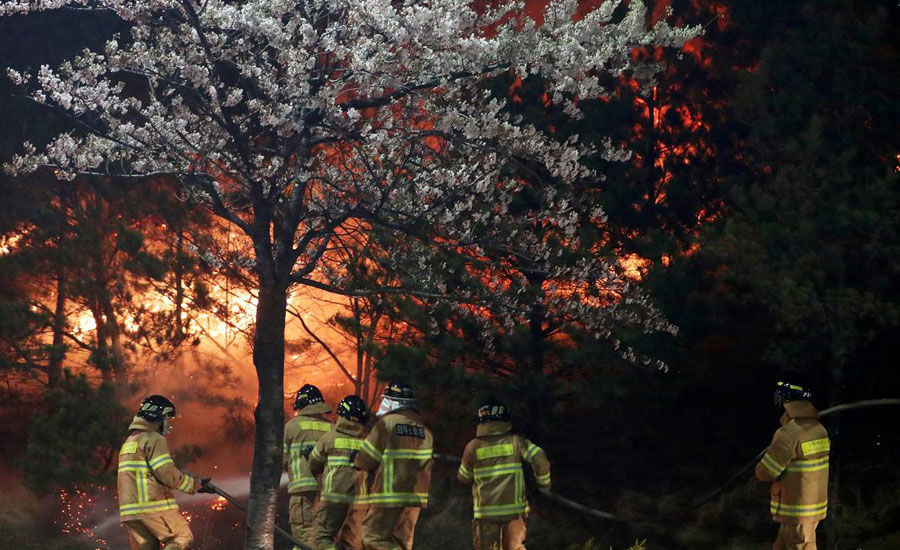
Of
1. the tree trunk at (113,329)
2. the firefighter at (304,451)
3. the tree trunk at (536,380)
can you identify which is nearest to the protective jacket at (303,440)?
the firefighter at (304,451)

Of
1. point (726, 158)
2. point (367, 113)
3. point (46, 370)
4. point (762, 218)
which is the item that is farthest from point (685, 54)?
point (46, 370)

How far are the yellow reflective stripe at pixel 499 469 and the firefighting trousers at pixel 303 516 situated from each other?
248 cm

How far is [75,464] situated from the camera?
48.1 ft

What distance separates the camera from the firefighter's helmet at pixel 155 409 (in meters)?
8.41

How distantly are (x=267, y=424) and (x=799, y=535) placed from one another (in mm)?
5445

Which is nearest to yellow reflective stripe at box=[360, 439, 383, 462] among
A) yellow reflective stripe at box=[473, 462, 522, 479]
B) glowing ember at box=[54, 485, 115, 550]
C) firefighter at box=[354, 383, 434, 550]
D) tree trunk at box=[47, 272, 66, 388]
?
firefighter at box=[354, 383, 434, 550]

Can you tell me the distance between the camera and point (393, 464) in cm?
861

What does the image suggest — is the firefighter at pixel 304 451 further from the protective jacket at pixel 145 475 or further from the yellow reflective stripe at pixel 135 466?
the yellow reflective stripe at pixel 135 466

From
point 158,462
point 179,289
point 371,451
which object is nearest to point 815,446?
point 371,451

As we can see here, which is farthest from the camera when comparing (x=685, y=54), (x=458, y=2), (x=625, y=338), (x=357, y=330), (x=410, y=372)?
(x=357, y=330)

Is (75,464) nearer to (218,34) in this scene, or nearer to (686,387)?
(218,34)

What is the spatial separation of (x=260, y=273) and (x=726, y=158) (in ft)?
23.0

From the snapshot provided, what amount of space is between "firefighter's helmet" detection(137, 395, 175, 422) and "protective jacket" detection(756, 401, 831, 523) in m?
4.92

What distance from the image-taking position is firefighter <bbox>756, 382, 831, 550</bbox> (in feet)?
26.1
